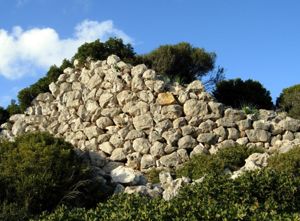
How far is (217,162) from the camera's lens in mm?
Answer: 14289

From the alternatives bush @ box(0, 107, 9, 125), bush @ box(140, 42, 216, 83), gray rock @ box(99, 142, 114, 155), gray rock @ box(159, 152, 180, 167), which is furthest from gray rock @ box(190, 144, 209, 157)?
bush @ box(0, 107, 9, 125)

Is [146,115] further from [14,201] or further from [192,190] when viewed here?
[192,190]

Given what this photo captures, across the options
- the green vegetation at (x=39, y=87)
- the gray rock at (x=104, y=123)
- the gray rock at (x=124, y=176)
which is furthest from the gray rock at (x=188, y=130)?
the green vegetation at (x=39, y=87)

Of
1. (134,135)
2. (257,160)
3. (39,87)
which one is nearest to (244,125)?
(257,160)

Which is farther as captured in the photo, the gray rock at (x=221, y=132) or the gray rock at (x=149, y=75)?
the gray rock at (x=149, y=75)

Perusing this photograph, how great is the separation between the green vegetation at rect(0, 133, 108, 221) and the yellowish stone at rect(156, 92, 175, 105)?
374cm

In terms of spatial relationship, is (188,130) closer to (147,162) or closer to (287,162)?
(147,162)

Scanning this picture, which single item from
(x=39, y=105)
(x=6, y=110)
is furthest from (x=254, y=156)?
(x=6, y=110)

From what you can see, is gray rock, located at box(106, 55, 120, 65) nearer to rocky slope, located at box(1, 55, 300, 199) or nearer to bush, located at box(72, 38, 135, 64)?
rocky slope, located at box(1, 55, 300, 199)

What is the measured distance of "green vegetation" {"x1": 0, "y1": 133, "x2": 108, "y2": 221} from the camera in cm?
1195

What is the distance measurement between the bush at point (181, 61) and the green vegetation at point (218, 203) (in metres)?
10.6

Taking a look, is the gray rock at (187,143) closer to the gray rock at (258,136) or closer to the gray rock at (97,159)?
the gray rock at (258,136)

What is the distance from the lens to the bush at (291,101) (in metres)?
18.8

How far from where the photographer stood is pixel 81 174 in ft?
43.5
